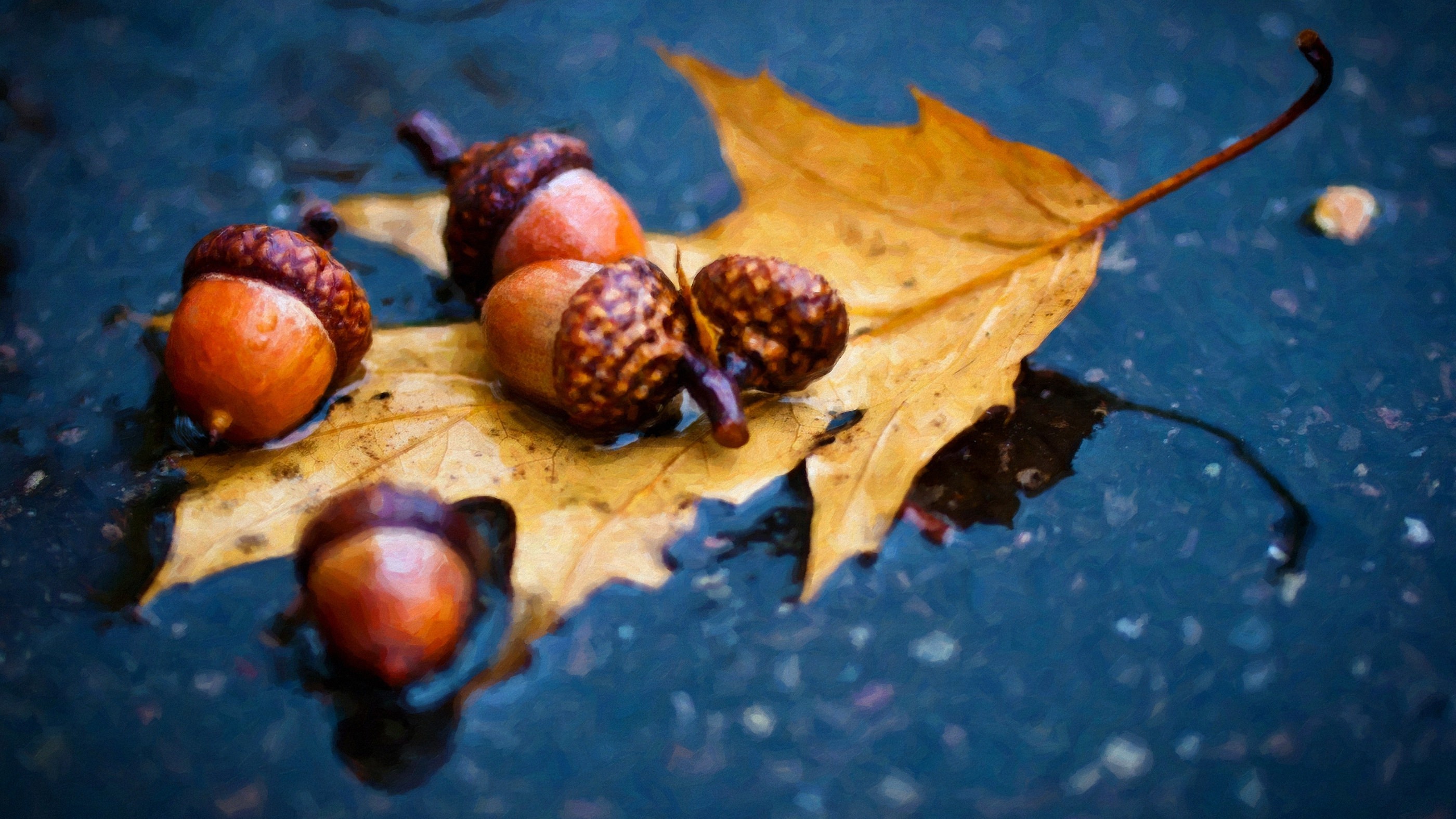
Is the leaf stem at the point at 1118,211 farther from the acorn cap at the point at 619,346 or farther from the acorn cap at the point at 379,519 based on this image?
the acorn cap at the point at 379,519

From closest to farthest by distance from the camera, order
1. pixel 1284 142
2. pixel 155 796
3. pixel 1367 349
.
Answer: pixel 155 796 → pixel 1367 349 → pixel 1284 142

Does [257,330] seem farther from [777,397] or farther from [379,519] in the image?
[777,397]

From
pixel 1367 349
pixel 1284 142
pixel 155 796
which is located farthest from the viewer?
pixel 1284 142

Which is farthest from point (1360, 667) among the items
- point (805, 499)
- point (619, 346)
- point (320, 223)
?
point (320, 223)

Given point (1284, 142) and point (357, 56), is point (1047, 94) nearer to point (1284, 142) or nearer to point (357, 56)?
point (1284, 142)

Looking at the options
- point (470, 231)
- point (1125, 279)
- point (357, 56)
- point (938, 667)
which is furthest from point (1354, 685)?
point (357, 56)

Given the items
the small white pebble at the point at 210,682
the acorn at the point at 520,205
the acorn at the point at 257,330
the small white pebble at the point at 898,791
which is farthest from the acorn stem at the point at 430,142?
the small white pebble at the point at 898,791
